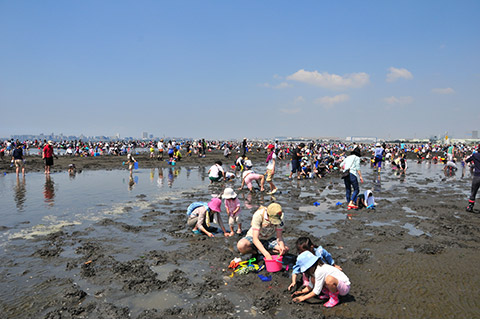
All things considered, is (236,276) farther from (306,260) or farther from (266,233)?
(306,260)

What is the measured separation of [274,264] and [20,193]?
40.7 ft

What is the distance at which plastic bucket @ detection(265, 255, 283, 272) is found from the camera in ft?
16.4

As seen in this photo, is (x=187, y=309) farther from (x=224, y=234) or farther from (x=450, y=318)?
(x=450, y=318)

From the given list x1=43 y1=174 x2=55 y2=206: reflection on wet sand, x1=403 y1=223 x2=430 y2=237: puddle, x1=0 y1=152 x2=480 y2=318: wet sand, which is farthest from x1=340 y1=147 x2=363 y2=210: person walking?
x1=43 y1=174 x2=55 y2=206: reflection on wet sand

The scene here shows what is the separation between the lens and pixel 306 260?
405 cm

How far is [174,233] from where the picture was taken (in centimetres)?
723

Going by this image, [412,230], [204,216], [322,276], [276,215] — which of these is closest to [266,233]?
[276,215]

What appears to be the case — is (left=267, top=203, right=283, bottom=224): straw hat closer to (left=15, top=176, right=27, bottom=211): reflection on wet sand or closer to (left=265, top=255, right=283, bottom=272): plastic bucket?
(left=265, top=255, right=283, bottom=272): plastic bucket

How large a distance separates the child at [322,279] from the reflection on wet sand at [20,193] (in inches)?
387

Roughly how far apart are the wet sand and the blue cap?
57 centimetres

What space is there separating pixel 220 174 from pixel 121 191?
15.1 feet

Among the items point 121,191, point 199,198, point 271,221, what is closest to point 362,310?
point 271,221

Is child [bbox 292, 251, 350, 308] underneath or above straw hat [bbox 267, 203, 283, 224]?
underneath

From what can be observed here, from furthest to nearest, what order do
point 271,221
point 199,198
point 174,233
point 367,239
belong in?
point 199,198
point 174,233
point 367,239
point 271,221
